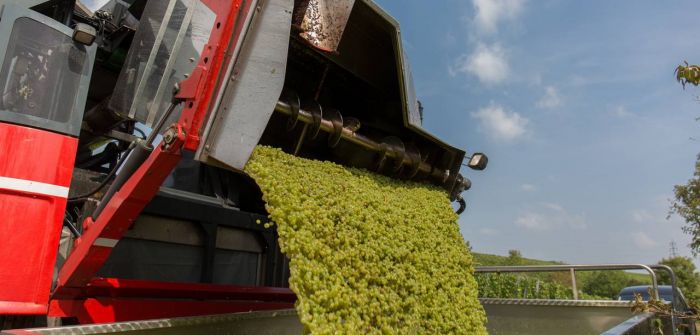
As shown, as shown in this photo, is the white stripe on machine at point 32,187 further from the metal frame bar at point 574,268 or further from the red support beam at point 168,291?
the metal frame bar at point 574,268

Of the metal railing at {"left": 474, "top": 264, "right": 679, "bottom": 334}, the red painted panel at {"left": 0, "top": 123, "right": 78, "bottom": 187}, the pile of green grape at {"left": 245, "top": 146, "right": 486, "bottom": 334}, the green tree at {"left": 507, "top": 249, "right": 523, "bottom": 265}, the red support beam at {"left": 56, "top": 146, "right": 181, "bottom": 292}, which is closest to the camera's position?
the pile of green grape at {"left": 245, "top": 146, "right": 486, "bottom": 334}

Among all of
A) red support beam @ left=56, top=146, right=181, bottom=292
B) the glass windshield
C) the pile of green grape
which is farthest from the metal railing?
the glass windshield

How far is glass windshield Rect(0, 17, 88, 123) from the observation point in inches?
90.5

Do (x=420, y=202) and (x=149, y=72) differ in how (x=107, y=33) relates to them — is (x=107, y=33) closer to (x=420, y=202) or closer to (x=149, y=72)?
(x=149, y=72)

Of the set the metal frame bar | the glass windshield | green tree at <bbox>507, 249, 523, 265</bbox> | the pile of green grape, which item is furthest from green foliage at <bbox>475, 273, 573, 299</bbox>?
green tree at <bbox>507, 249, 523, 265</bbox>

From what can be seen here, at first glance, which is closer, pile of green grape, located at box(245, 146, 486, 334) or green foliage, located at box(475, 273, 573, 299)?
pile of green grape, located at box(245, 146, 486, 334)

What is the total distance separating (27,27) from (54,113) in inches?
15.8

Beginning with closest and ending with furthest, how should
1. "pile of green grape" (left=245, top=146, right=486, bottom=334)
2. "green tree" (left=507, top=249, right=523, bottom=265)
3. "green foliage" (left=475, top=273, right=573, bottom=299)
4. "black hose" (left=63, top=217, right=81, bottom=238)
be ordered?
1. "pile of green grape" (left=245, top=146, right=486, bottom=334)
2. "black hose" (left=63, top=217, right=81, bottom=238)
3. "green foliage" (left=475, top=273, right=573, bottom=299)
4. "green tree" (left=507, top=249, right=523, bottom=265)

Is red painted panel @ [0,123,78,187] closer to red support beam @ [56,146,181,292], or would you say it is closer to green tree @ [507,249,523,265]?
red support beam @ [56,146,181,292]

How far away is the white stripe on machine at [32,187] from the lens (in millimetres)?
2203

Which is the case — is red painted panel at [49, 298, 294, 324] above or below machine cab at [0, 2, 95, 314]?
below

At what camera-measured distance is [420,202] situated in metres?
3.35

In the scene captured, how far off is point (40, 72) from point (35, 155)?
39 centimetres

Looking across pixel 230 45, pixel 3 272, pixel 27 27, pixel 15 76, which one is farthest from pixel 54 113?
pixel 230 45
